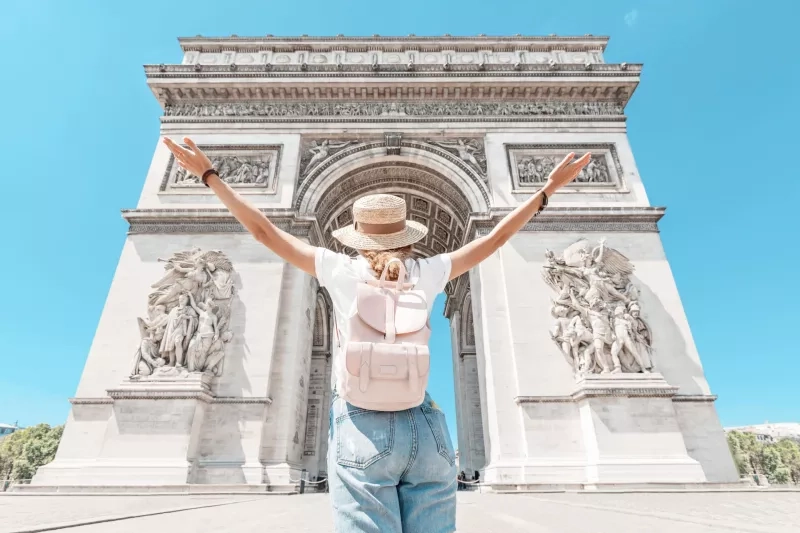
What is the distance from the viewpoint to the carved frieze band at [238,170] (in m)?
12.3

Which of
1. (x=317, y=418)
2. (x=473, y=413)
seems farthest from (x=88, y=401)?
(x=473, y=413)

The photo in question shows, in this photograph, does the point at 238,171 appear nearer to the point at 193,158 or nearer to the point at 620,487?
the point at 193,158

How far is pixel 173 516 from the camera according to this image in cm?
452

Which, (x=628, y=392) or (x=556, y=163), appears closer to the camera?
(x=628, y=392)

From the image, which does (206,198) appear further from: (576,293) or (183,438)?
(576,293)

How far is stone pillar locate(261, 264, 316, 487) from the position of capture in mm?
9320

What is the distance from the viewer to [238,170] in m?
12.8

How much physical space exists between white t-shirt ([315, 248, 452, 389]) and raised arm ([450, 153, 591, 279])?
0.21ft

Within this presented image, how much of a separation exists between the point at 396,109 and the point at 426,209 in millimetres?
3511

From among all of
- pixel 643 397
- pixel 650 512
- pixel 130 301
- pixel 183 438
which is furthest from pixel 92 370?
pixel 643 397

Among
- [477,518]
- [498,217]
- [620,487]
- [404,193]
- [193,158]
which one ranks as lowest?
[477,518]

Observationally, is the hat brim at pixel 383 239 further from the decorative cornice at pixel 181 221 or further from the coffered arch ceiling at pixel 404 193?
the coffered arch ceiling at pixel 404 193

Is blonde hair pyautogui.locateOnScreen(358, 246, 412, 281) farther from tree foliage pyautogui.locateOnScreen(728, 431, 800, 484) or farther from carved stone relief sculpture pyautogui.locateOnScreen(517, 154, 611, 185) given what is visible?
tree foliage pyautogui.locateOnScreen(728, 431, 800, 484)

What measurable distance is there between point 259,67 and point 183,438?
11.2m
